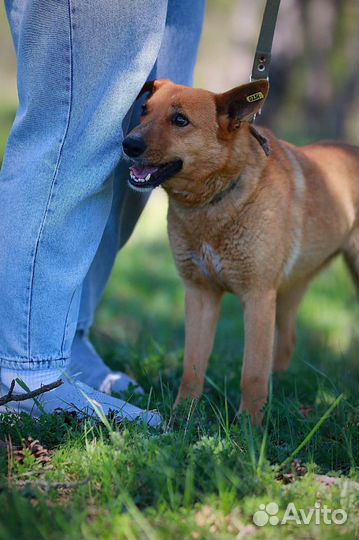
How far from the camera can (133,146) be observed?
302 centimetres

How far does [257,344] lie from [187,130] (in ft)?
3.57

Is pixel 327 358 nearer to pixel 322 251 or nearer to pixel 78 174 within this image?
pixel 322 251

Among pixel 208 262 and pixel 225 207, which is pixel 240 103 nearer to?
pixel 225 207

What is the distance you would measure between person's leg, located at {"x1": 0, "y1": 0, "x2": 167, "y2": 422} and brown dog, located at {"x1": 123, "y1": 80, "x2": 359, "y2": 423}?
0.28m

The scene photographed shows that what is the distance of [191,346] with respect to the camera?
3.64m

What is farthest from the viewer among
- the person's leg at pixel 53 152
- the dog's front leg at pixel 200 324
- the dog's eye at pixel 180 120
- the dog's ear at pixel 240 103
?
the dog's front leg at pixel 200 324

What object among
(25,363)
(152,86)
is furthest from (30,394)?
(152,86)

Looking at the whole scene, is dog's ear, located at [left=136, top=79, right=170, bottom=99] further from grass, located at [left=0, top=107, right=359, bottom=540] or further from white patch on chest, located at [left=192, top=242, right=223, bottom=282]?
grass, located at [left=0, top=107, right=359, bottom=540]

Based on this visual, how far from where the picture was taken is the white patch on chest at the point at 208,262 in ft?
11.3

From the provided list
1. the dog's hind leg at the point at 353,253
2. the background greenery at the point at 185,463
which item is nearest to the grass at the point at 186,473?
the background greenery at the point at 185,463

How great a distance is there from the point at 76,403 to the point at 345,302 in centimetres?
434

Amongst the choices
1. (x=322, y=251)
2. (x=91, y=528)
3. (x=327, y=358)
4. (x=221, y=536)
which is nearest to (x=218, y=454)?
(x=221, y=536)

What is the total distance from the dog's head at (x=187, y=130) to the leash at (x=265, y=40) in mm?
207

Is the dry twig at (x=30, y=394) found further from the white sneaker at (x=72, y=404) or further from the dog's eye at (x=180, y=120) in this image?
the dog's eye at (x=180, y=120)
